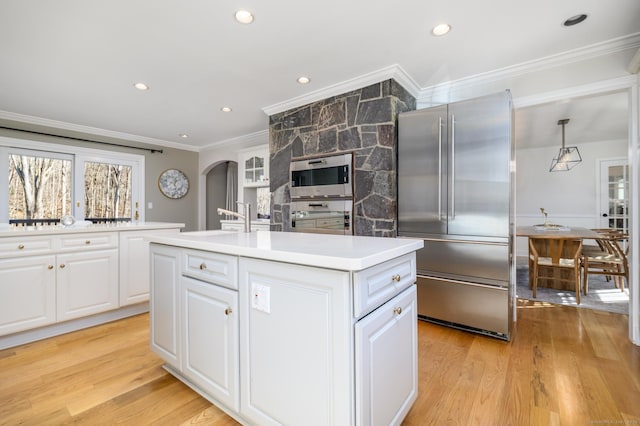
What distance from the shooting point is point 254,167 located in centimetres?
495

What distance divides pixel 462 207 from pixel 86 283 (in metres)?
3.44

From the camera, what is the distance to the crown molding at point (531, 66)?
7.54 feet

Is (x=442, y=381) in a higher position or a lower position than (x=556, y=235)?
lower

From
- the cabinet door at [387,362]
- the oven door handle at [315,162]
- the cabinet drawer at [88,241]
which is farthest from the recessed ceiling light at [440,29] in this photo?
the cabinet drawer at [88,241]

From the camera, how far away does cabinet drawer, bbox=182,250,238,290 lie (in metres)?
1.43

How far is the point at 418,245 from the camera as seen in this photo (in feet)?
5.00

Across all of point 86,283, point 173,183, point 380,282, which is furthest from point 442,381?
point 173,183

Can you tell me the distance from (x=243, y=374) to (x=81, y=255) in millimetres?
2209

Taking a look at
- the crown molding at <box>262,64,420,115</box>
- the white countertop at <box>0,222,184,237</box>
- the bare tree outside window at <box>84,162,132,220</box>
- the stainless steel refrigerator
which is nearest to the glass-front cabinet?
the crown molding at <box>262,64,420,115</box>

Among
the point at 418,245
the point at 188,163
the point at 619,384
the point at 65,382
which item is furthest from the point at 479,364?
the point at 188,163

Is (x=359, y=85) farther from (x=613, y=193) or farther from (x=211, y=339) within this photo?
(x=613, y=193)

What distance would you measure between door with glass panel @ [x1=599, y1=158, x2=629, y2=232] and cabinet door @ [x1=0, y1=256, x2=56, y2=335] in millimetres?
8437

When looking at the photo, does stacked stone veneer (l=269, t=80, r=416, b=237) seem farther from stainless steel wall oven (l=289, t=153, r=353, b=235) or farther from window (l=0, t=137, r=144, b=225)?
window (l=0, t=137, r=144, b=225)

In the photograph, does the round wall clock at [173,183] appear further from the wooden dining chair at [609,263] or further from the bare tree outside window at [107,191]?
the wooden dining chair at [609,263]
